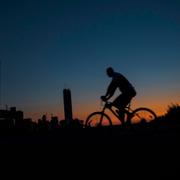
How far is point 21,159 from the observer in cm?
634

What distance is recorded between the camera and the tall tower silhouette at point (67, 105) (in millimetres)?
21547

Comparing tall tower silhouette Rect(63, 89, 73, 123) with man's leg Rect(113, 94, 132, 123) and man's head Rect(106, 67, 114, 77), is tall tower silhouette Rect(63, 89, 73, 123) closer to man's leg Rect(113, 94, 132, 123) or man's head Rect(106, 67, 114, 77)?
man's leg Rect(113, 94, 132, 123)

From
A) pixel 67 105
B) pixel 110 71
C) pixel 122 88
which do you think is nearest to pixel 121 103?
pixel 122 88

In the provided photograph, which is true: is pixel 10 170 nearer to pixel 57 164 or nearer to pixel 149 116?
pixel 57 164

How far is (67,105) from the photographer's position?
71.0 ft

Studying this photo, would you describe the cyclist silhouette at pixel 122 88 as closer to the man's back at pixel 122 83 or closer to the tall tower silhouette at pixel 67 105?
the man's back at pixel 122 83

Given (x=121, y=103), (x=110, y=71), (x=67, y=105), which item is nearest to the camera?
(x=110, y=71)

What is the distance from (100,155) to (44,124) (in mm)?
19886

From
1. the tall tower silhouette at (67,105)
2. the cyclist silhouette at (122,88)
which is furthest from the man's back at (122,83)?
the tall tower silhouette at (67,105)

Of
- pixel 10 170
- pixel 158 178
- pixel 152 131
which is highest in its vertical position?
pixel 152 131

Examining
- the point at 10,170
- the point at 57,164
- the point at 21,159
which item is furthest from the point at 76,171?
the point at 21,159

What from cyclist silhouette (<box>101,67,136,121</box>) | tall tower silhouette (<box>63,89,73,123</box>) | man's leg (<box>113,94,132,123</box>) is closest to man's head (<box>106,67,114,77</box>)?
cyclist silhouette (<box>101,67,136,121</box>)

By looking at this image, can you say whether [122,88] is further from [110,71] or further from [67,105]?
[67,105]

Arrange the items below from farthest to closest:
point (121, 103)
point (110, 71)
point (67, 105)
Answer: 1. point (67, 105)
2. point (121, 103)
3. point (110, 71)
